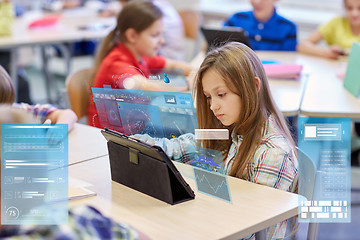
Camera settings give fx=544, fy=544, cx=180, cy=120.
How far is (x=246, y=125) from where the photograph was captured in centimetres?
161

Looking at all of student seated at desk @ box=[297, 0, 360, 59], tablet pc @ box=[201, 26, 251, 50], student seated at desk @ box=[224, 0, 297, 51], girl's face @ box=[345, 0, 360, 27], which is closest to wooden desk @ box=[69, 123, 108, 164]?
tablet pc @ box=[201, 26, 251, 50]

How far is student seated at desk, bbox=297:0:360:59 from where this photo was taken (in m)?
3.17

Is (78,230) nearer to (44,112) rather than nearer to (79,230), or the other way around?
(79,230)

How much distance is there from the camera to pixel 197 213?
135 cm

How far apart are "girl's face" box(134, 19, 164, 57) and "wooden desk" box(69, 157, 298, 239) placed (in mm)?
1169

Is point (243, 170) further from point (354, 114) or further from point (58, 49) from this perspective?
point (58, 49)

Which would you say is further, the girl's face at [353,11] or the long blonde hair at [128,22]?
the girl's face at [353,11]

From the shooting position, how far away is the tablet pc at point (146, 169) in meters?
1.34

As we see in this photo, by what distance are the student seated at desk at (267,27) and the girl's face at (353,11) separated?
0.33 meters

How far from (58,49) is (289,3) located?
206cm

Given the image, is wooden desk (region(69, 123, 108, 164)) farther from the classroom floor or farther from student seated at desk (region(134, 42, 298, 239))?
the classroom floor

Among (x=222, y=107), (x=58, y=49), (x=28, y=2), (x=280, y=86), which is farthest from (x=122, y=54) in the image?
(x=28, y=2)
